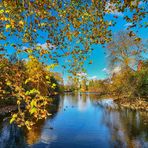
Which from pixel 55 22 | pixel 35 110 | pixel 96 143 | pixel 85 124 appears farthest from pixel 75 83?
pixel 85 124

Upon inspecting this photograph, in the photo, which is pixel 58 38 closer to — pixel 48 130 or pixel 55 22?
pixel 55 22

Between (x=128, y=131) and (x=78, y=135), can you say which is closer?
(x=78, y=135)

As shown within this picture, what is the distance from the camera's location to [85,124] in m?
31.0

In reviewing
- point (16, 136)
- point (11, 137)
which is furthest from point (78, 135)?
point (11, 137)

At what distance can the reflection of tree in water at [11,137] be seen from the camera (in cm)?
2075

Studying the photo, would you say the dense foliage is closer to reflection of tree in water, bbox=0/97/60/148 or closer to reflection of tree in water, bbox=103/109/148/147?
reflection of tree in water, bbox=0/97/60/148

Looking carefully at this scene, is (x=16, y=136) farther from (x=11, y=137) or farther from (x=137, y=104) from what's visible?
(x=137, y=104)

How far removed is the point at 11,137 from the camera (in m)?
23.1

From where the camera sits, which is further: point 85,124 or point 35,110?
point 85,124

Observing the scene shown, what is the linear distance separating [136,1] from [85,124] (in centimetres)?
2519

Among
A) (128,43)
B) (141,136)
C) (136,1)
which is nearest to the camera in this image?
(136,1)

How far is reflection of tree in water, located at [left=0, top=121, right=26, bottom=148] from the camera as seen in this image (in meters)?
20.7

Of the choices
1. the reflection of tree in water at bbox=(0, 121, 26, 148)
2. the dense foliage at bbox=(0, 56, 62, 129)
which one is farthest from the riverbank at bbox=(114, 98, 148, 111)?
the dense foliage at bbox=(0, 56, 62, 129)

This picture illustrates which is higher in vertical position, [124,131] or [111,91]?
[111,91]
